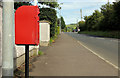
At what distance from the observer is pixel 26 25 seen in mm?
2334

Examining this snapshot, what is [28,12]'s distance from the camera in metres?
2.33

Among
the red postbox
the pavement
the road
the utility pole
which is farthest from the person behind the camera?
the road

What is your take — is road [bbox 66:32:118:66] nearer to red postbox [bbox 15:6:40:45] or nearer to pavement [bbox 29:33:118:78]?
pavement [bbox 29:33:118:78]

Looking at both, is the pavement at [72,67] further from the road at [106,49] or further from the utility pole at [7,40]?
the utility pole at [7,40]

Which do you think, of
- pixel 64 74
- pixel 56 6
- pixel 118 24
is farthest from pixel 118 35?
pixel 64 74

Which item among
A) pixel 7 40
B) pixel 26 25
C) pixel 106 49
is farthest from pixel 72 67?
pixel 106 49

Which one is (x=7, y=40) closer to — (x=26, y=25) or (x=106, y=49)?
(x=26, y=25)

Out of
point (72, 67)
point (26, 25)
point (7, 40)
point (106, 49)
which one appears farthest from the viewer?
point (106, 49)

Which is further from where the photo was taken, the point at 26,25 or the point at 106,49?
the point at 106,49

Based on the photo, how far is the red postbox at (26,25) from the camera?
232 cm

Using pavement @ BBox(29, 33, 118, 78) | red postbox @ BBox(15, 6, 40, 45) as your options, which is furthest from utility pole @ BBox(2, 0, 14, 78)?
pavement @ BBox(29, 33, 118, 78)

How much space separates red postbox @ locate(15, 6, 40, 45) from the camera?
7.61ft

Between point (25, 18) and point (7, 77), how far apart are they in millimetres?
939

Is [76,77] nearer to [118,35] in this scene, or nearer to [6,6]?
[6,6]
